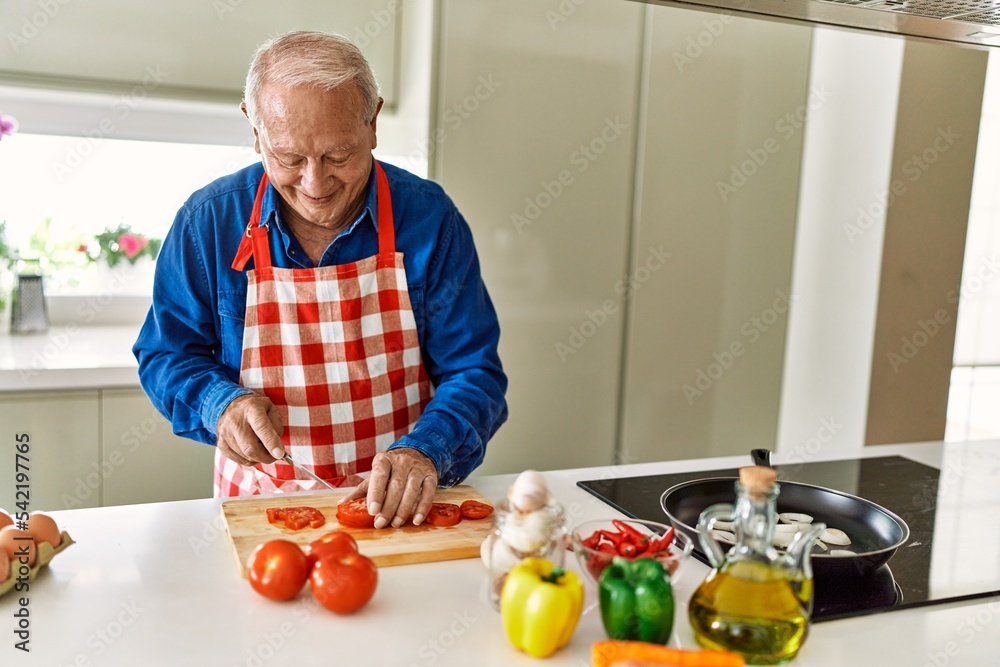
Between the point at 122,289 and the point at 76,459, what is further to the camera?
the point at 122,289

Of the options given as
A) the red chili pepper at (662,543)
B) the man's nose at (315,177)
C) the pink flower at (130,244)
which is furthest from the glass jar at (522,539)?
the pink flower at (130,244)

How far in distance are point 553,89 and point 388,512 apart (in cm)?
153

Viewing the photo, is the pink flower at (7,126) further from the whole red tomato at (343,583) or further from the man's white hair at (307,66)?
the whole red tomato at (343,583)

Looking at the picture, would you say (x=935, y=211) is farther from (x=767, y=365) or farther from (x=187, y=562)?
(x=187, y=562)

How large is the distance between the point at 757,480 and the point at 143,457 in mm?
1781

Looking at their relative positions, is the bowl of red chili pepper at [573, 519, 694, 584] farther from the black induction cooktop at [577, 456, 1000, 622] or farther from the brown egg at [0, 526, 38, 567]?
the brown egg at [0, 526, 38, 567]

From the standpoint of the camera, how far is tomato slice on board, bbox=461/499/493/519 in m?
1.25

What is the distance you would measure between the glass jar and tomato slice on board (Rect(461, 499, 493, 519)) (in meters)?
0.25

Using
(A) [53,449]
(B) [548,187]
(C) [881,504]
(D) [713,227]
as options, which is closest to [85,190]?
(A) [53,449]

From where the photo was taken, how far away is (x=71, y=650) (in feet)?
2.92

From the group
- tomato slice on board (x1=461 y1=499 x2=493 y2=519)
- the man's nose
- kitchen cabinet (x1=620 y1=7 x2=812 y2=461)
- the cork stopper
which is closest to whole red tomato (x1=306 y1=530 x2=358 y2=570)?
tomato slice on board (x1=461 y1=499 x2=493 y2=519)

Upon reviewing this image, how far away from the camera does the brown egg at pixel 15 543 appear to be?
1.01m

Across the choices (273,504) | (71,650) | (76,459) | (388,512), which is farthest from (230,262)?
(76,459)

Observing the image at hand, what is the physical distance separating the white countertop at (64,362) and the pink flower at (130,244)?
0.95 ft
